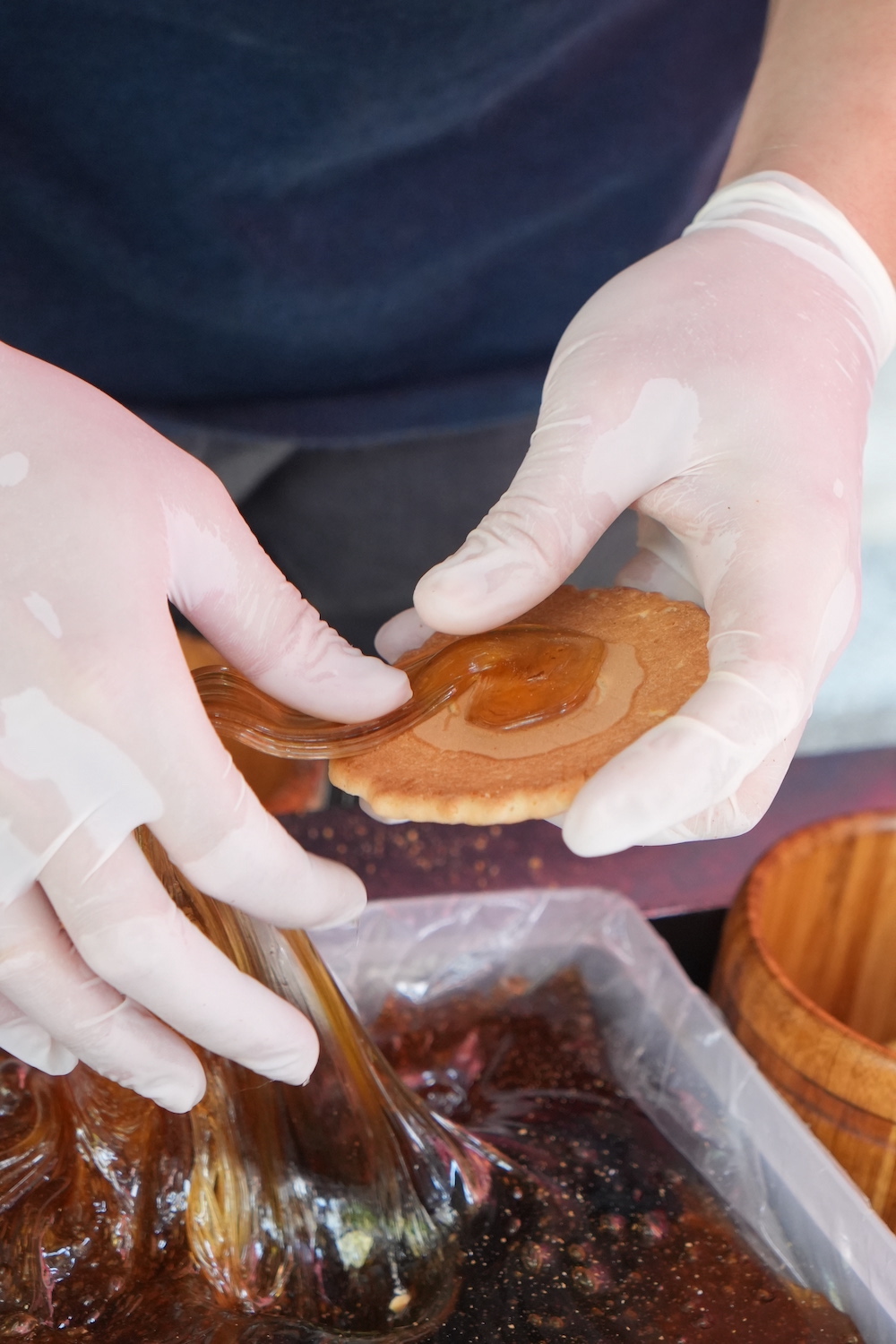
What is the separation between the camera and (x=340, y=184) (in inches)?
56.5

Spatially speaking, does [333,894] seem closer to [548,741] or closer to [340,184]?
[548,741]

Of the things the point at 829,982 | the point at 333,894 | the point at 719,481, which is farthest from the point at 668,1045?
the point at 719,481

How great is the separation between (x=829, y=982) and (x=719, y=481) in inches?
24.7

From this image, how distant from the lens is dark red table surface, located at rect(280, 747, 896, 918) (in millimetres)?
1392

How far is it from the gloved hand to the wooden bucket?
40cm

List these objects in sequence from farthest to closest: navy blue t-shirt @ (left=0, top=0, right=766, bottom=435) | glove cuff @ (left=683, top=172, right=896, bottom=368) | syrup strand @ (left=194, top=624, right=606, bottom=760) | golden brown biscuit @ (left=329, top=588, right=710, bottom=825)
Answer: navy blue t-shirt @ (left=0, top=0, right=766, bottom=435) → glove cuff @ (left=683, top=172, right=896, bottom=368) → syrup strand @ (left=194, top=624, right=606, bottom=760) → golden brown biscuit @ (left=329, top=588, right=710, bottom=825)

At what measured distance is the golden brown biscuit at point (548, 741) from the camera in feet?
2.56

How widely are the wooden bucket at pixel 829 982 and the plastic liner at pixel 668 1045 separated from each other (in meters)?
0.04

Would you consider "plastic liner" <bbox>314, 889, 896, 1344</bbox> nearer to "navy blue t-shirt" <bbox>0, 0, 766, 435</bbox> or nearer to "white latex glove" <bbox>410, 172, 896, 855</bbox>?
"white latex glove" <bbox>410, 172, 896, 855</bbox>

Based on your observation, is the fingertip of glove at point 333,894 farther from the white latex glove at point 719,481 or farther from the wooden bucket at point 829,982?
the wooden bucket at point 829,982

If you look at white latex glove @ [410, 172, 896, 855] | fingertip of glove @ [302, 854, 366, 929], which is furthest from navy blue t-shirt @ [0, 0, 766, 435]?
fingertip of glove @ [302, 854, 366, 929]

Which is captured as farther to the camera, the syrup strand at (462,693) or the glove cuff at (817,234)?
the glove cuff at (817,234)

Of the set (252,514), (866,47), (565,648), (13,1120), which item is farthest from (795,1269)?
(252,514)

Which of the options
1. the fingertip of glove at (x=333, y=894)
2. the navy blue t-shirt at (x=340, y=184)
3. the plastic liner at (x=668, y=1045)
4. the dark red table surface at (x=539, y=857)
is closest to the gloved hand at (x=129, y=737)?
the fingertip of glove at (x=333, y=894)
